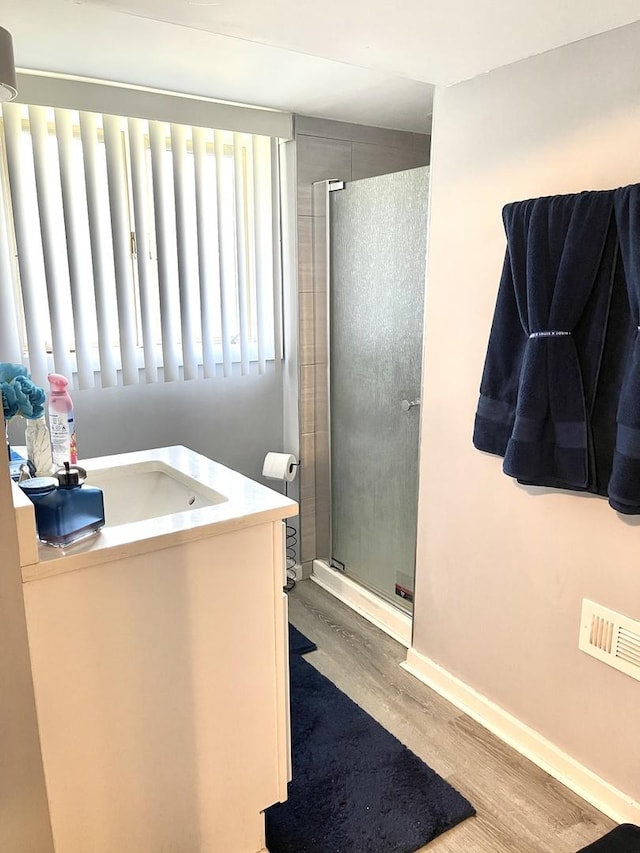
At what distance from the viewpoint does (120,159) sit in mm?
2281

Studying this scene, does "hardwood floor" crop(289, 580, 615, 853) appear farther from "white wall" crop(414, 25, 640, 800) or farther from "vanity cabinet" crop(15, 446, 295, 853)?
"vanity cabinet" crop(15, 446, 295, 853)

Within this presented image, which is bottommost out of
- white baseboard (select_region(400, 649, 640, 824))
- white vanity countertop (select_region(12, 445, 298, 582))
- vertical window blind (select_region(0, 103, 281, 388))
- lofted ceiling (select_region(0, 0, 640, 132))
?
white baseboard (select_region(400, 649, 640, 824))

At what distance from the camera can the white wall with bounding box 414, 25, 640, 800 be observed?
158 cm

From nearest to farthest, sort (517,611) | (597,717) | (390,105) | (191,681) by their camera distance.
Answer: (191,681) < (597,717) < (517,611) < (390,105)

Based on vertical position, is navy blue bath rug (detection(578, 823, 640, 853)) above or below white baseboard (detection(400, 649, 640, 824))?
above

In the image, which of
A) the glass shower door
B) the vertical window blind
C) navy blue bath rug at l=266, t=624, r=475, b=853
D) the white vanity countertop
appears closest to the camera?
the white vanity countertop

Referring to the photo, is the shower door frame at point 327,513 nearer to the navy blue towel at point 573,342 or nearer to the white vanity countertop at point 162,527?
the navy blue towel at point 573,342

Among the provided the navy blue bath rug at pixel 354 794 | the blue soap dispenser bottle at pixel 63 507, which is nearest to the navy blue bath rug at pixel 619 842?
the navy blue bath rug at pixel 354 794

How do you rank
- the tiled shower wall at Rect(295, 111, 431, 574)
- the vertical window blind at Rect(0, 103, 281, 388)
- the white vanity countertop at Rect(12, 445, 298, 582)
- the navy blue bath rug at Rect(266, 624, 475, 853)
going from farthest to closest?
the tiled shower wall at Rect(295, 111, 431, 574)
the vertical window blind at Rect(0, 103, 281, 388)
the navy blue bath rug at Rect(266, 624, 475, 853)
the white vanity countertop at Rect(12, 445, 298, 582)

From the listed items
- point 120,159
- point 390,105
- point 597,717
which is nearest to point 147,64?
point 120,159

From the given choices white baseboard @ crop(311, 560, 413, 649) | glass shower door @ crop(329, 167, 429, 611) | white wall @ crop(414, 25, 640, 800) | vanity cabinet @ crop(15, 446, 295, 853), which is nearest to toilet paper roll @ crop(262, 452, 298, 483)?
glass shower door @ crop(329, 167, 429, 611)

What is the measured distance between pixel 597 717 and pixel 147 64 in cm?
232

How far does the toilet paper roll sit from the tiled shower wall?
12cm

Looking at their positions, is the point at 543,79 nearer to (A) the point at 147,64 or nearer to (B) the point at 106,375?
(A) the point at 147,64
